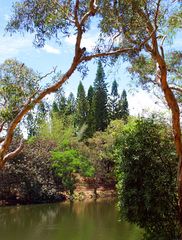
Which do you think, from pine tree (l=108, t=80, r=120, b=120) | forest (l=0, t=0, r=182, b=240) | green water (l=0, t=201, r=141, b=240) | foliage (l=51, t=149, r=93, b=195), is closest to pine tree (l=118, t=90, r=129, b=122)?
pine tree (l=108, t=80, r=120, b=120)

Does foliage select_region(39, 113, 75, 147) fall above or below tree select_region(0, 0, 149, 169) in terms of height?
above

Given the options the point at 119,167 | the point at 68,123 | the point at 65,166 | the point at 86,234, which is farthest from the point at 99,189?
the point at 119,167

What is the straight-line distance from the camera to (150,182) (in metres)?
8.83

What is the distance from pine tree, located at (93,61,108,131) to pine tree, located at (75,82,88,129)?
1417 mm

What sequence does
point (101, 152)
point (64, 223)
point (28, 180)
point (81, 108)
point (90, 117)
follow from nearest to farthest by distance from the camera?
point (64, 223)
point (28, 180)
point (101, 152)
point (90, 117)
point (81, 108)

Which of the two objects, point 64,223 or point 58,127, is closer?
point 64,223

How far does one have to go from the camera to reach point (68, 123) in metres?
39.5

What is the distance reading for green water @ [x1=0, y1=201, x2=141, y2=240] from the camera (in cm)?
1414

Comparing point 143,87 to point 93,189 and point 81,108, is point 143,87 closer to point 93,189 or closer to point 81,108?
point 93,189

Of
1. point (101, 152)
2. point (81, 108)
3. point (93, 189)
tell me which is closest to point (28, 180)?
point (101, 152)

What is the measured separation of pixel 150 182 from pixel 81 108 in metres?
30.5

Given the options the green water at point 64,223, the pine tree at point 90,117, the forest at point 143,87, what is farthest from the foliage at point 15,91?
the pine tree at point 90,117

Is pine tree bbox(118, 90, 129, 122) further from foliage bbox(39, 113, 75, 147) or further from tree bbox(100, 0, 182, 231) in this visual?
tree bbox(100, 0, 182, 231)

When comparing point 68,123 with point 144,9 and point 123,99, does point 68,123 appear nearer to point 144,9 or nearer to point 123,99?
point 123,99
